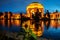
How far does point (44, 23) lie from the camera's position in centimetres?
396

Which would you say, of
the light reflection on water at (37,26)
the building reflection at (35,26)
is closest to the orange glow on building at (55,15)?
the light reflection on water at (37,26)

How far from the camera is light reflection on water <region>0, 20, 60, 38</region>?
12.9 feet

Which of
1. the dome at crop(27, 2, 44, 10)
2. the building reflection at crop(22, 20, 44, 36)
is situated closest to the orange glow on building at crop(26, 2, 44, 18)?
the dome at crop(27, 2, 44, 10)

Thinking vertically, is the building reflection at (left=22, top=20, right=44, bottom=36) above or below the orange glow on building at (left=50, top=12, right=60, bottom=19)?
below

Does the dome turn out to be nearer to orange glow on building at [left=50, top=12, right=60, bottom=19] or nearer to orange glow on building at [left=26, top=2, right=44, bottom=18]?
orange glow on building at [left=26, top=2, right=44, bottom=18]

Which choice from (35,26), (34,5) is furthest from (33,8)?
(35,26)

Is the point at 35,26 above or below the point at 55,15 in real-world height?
below

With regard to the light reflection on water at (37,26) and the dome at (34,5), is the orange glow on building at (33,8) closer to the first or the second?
the dome at (34,5)

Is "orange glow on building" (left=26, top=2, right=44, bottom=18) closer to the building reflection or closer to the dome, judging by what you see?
the dome

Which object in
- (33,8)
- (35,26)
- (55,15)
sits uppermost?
(33,8)

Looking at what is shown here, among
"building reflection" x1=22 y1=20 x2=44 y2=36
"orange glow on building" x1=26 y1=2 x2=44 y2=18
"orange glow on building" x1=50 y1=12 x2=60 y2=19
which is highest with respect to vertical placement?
"orange glow on building" x1=26 y1=2 x2=44 y2=18

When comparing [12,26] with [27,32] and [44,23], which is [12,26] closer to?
[27,32]

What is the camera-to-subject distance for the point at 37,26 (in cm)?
398

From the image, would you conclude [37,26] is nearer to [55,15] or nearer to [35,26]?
[35,26]
